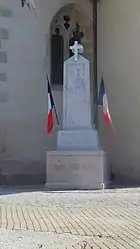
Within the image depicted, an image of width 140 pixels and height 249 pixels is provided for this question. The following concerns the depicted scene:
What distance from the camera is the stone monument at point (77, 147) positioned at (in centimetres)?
1099

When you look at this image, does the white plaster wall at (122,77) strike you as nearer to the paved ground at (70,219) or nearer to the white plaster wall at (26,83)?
the white plaster wall at (26,83)

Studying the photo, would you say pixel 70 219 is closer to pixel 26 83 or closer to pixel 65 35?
pixel 26 83

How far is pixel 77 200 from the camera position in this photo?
30.4 feet

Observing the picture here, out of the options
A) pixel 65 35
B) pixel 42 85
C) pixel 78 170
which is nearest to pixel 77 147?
pixel 78 170

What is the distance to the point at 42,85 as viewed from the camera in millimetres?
13680

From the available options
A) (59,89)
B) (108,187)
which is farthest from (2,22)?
(108,187)

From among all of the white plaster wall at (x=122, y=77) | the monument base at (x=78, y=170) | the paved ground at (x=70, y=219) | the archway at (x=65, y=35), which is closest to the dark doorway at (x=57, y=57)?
the archway at (x=65, y=35)

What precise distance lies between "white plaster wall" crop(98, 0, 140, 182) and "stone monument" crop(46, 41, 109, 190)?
5.17 ft

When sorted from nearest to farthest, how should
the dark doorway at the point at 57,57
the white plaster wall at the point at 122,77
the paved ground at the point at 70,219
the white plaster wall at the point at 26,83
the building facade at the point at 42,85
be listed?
the paved ground at the point at 70,219, the white plaster wall at the point at 122,77, the building facade at the point at 42,85, the white plaster wall at the point at 26,83, the dark doorway at the point at 57,57

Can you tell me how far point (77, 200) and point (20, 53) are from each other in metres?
5.39

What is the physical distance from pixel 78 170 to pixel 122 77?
3.25 metres

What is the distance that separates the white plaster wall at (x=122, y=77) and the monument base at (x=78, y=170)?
1844 mm

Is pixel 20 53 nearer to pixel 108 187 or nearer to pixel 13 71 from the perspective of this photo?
pixel 13 71

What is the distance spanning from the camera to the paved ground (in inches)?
236
